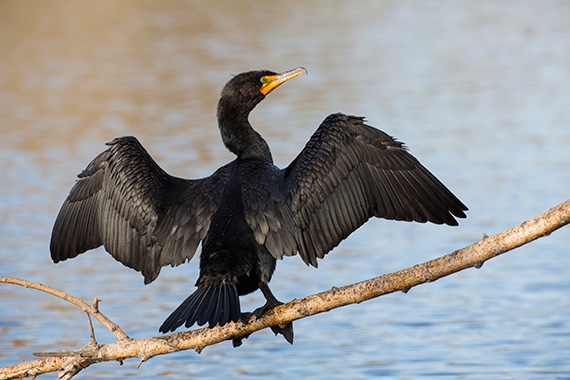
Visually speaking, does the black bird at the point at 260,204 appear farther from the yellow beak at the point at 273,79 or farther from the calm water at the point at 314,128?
the calm water at the point at 314,128

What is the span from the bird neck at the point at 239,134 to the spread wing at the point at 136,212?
0.27 meters

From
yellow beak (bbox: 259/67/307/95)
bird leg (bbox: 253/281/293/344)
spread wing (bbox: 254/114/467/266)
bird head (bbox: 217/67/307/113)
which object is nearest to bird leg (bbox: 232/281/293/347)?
bird leg (bbox: 253/281/293/344)

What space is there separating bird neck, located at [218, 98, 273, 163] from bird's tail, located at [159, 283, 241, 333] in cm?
117

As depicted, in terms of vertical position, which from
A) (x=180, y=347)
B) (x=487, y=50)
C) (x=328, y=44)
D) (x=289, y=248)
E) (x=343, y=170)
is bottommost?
(x=180, y=347)

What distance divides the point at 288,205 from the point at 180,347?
105cm

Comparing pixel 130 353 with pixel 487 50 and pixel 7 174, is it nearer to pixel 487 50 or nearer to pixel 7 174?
pixel 7 174

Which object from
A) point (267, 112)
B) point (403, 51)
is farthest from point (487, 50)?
point (267, 112)

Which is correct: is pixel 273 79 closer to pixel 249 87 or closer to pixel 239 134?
pixel 249 87

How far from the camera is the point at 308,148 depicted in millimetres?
5531

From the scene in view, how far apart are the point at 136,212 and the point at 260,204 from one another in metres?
0.80

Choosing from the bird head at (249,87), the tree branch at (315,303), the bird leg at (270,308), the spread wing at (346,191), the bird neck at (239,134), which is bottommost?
the tree branch at (315,303)

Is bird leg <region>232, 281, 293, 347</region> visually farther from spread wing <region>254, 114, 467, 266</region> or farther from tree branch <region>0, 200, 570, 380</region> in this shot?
spread wing <region>254, 114, 467, 266</region>

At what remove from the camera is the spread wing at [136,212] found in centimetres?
559

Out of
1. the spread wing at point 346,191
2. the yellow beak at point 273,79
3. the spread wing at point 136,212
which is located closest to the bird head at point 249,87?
the yellow beak at point 273,79
